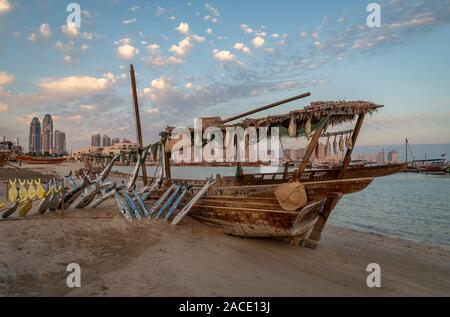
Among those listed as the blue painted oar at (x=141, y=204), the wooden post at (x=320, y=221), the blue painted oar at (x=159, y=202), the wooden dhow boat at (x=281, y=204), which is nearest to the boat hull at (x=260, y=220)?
the wooden dhow boat at (x=281, y=204)

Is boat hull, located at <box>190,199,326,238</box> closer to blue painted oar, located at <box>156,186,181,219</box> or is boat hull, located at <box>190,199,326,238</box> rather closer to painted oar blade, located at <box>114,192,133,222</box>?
blue painted oar, located at <box>156,186,181,219</box>

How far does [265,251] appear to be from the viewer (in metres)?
7.95

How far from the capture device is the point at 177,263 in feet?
20.6

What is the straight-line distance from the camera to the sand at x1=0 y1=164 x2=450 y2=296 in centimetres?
510

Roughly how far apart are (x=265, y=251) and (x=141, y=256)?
11.0ft

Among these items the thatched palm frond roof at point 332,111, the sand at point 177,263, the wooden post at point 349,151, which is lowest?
the sand at point 177,263

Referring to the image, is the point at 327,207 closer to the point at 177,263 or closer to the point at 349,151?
the point at 349,151

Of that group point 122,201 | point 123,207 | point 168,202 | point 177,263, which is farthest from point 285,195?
point 122,201

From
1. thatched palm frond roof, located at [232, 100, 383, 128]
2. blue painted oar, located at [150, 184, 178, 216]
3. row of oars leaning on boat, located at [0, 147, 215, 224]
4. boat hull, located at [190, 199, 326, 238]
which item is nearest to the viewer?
boat hull, located at [190, 199, 326, 238]

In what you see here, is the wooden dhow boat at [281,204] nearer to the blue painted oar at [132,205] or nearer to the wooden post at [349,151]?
the wooden post at [349,151]

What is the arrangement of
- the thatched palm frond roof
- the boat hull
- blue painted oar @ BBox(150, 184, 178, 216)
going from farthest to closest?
blue painted oar @ BBox(150, 184, 178, 216) < the thatched palm frond roof < the boat hull

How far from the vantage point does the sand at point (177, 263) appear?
510 centimetres

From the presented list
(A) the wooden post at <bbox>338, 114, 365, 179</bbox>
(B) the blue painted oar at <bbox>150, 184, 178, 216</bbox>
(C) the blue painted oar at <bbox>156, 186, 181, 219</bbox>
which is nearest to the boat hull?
(C) the blue painted oar at <bbox>156, 186, 181, 219</bbox>
